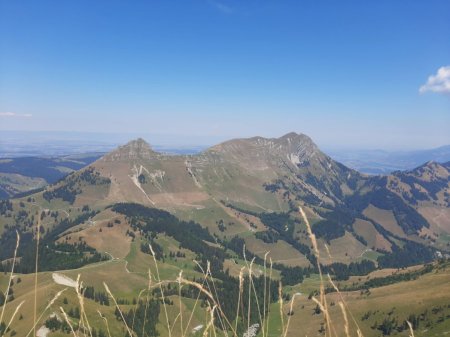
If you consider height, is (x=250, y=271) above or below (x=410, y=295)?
above

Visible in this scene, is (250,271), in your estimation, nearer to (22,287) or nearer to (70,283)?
(70,283)

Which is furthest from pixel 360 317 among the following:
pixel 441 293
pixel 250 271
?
pixel 250 271

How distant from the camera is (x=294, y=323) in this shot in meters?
197

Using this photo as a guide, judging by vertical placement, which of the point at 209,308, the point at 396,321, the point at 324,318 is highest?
the point at 324,318

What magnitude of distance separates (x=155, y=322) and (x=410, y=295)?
377ft

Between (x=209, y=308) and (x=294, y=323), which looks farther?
(x=294, y=323)

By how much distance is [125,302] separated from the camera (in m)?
185

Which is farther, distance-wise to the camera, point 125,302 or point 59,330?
point 125,302

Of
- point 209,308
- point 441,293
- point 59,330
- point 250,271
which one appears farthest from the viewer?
point 441,293

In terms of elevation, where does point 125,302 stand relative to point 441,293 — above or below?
below

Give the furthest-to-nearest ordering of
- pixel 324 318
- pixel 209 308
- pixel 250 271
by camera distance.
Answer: pixel 250 271 < pixel 209 308 < pixel 324 318

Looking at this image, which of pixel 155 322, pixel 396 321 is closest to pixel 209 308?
pixel 155 322

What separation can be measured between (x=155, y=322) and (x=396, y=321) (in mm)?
96861

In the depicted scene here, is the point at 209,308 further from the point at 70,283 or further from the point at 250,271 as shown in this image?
the point at 70,283
